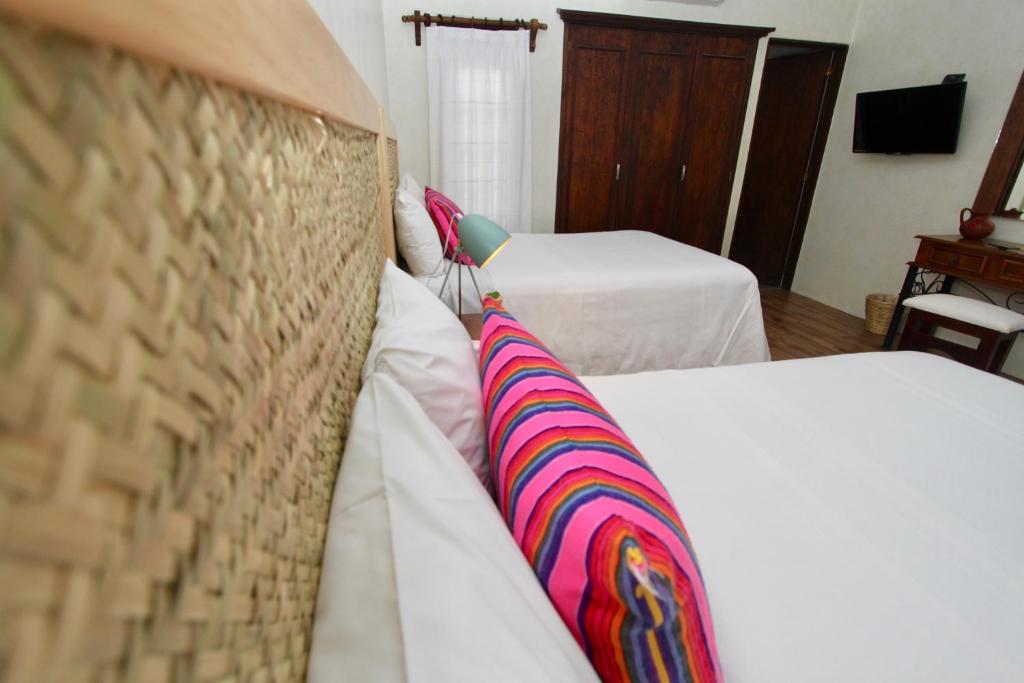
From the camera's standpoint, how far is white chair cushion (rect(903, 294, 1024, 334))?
7.95 feet

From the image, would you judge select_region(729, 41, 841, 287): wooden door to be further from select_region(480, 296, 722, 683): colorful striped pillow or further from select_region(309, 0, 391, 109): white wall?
select_region(480, 296, 722, 683): colorful striped pillow

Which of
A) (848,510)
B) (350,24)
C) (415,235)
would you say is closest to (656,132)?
(415,235)

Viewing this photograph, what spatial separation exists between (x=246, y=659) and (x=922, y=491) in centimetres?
123

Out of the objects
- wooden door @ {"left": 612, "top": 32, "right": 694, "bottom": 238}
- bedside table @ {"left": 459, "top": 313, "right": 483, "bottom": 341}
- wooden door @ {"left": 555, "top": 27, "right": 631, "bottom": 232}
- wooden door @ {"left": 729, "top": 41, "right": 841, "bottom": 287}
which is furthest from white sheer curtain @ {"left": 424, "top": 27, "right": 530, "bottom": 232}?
wooden door @ {"left": 729, "top": 41, "right": 841, "bottom": 287}

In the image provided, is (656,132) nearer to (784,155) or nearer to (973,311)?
(784,155)

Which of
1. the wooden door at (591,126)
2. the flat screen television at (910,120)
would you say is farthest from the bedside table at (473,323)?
the flat screen television at (910,120)

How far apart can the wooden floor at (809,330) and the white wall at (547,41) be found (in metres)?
1.32

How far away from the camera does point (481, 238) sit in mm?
1511

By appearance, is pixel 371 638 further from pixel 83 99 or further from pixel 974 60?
pixel 974 60

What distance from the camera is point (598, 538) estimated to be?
0.48 meters

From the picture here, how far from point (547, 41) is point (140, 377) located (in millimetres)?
3990

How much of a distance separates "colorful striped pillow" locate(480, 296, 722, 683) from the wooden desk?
3.21 metres

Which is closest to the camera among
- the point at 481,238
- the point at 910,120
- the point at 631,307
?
the point at 481,238

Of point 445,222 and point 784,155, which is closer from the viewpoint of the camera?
point 445,222
